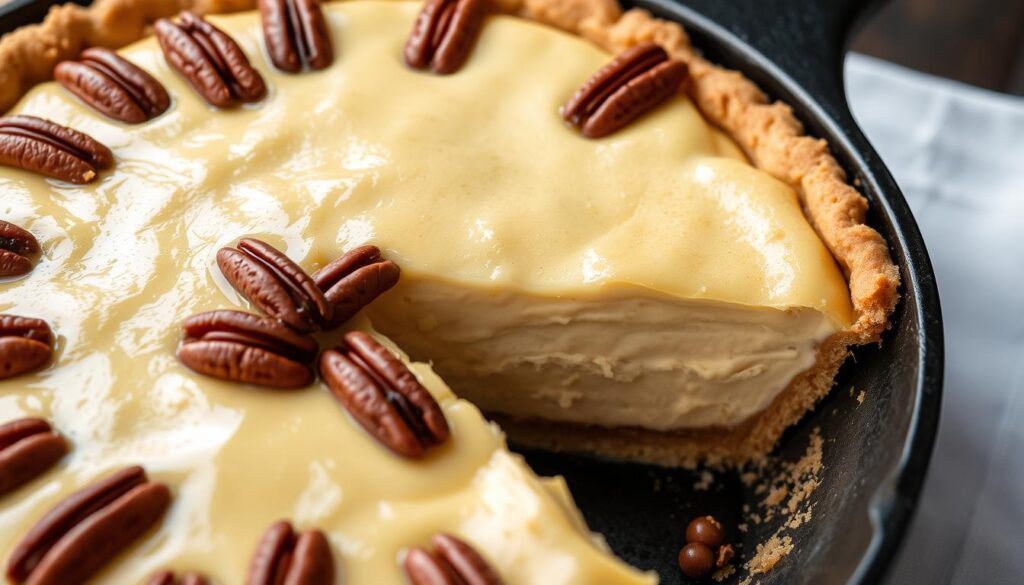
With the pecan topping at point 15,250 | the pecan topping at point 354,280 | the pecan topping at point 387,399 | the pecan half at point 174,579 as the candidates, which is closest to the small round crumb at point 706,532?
the pecan topping at point 387,399

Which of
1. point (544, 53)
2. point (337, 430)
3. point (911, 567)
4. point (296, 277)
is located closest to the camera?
point (337, 430)

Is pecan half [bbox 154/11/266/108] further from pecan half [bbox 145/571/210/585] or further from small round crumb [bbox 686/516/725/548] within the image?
small round crumb [bbox 686/516/725/548]

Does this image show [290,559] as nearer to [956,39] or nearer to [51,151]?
[51,151]

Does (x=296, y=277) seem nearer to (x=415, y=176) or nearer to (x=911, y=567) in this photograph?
(x=415, y=176)

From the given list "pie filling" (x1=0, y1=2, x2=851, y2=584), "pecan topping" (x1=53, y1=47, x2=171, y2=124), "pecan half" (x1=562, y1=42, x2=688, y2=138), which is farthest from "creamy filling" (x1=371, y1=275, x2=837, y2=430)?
"pecan topping" (x1=53, y1=47, x2=171, y2=124)

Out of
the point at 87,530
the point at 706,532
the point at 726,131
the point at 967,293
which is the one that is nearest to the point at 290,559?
the point at 87,530

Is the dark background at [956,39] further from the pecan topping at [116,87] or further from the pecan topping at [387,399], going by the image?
the pecan topping at [387,399]

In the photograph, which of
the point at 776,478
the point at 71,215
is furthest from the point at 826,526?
the point at 71,215
